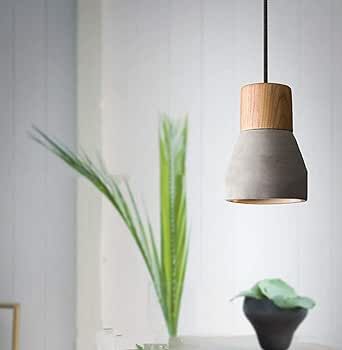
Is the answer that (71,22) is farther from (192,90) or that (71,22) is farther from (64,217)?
(64,217)

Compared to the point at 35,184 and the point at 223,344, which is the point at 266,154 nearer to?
the point at 223,344

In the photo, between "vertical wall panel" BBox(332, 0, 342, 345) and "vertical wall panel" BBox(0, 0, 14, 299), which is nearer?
"vertical wall panel" BBox(332, 0, 342, 345)

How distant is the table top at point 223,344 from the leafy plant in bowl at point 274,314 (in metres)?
0.14

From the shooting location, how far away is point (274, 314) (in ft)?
7.81

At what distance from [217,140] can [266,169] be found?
1051mm

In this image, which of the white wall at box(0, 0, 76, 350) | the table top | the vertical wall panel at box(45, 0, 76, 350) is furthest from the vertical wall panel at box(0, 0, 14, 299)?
the table top

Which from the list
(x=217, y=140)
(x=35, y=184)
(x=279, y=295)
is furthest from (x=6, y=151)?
(x=279, y=295)

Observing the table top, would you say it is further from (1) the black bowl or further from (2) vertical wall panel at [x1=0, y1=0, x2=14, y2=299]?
(2) vertical wall panel at [x1=0, y1=0, x2=14, y2=299]

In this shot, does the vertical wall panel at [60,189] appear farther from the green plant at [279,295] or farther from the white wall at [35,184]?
the green plant at [279,295]

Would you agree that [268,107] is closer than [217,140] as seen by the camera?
Yes

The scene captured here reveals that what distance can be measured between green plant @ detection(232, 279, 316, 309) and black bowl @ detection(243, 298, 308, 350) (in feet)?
0.04

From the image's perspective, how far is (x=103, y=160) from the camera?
3.06 meters

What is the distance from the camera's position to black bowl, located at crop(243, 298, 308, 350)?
2389mm

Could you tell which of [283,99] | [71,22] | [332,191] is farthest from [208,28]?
[283,99]
